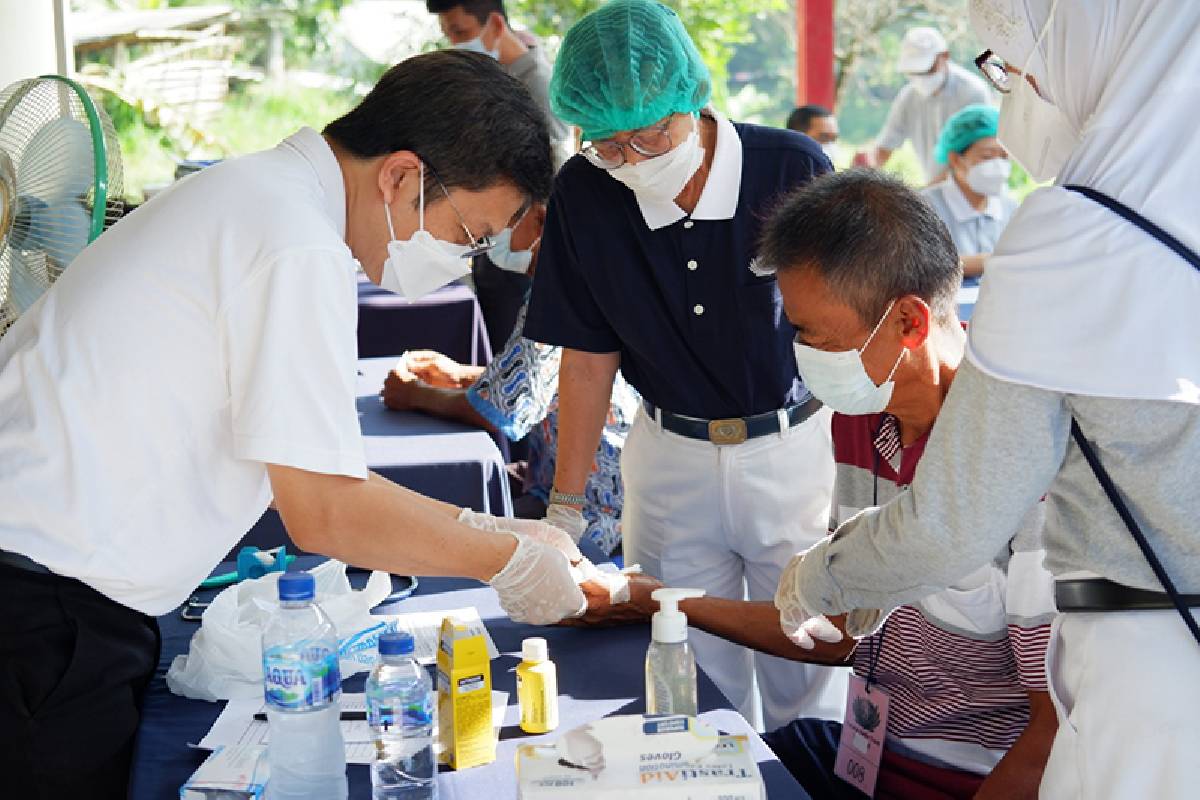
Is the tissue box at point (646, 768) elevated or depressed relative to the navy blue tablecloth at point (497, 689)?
elevated

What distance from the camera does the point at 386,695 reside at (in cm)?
133

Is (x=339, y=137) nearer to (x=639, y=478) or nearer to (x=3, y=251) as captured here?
(x=3, y=251)

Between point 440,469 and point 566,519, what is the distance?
457 millimetres

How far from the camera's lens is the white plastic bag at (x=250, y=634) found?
5.45ft

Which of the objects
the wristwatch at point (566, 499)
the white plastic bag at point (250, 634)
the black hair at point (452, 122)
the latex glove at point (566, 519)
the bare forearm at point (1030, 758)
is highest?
the black hair at point (452, 122)

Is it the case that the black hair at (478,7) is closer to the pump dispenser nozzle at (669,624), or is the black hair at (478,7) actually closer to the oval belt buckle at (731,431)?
the oval belt buckle at (731,431)

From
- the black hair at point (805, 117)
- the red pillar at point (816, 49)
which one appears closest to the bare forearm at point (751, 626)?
the black hair at point (805, 117)

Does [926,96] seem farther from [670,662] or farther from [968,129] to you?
[670,662]

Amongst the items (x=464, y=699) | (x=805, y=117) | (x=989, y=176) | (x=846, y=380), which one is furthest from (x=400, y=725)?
(x=805, y=117)

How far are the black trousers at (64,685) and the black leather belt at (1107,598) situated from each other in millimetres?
977

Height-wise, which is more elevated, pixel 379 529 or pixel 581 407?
pixel 379 529

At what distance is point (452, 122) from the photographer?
60.1 inches

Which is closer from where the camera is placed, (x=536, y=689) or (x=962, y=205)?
(x=536, y=689)

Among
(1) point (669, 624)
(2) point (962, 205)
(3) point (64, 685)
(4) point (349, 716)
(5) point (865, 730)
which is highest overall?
(1) point (669, 624)
